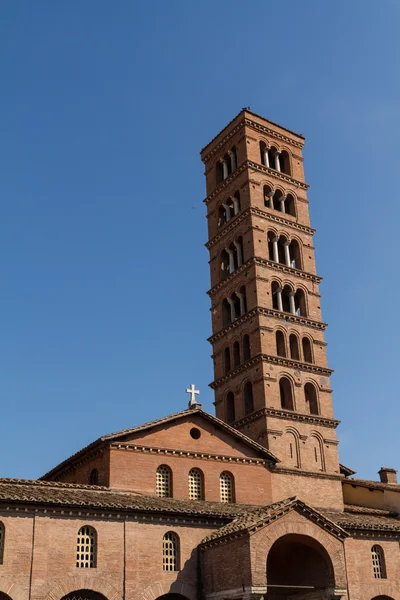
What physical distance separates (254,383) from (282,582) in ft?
34.2

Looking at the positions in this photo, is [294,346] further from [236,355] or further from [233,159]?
[233,159]

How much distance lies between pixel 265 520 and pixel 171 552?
13.7 ft

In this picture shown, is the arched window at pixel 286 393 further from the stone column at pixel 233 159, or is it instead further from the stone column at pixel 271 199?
the stone column at pixel 233 159

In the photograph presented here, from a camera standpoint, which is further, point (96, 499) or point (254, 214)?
point (254, 214)

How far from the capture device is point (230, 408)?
40062 mm

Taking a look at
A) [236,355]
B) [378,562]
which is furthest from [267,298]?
[378,562]

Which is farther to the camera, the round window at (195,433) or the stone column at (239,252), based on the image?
the stone column at (239,252)

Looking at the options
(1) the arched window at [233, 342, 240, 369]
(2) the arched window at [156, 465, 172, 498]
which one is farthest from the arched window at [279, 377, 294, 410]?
(2) the arched window at [156, 465, 172, 498]

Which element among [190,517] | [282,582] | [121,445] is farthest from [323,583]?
[121,445]

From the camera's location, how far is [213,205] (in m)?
45.9

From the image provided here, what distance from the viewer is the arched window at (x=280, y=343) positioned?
3950cm

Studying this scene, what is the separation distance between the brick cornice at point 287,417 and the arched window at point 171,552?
381 inches

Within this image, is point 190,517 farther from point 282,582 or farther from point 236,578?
point 282,582

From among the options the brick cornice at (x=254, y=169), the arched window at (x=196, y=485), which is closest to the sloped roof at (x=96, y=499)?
the arched window at (x=196, y=485)
